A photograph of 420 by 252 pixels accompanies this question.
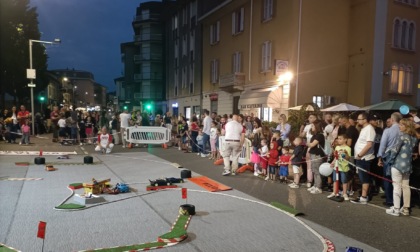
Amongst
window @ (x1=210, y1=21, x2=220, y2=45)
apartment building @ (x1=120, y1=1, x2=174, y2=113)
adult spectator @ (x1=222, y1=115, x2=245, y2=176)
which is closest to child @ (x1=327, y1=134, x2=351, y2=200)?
adult spectator @ (x1=222, y1=115, x2=245, y2=176)

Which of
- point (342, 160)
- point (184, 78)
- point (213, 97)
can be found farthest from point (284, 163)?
point (184, 78)

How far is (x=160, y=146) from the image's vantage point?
Result: 64.2 ft

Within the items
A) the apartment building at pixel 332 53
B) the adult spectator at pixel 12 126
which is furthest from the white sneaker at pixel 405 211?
the adult spectator at pixel 12 126

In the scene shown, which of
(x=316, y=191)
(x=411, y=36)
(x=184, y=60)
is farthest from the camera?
(x=184, y=60)

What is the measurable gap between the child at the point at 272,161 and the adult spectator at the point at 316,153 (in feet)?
4.79

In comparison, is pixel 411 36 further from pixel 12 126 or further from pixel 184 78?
pixel 12 126

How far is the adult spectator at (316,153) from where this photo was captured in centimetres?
860

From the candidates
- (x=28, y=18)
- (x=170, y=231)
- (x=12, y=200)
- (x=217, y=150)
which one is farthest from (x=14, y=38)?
(x=170, y=231)

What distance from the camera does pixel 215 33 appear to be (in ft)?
101

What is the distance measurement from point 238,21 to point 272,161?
1891cm

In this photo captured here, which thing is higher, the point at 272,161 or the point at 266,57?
the point at 266,57

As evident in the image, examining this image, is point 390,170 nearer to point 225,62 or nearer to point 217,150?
point 217,150

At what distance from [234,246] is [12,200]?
5201 mm

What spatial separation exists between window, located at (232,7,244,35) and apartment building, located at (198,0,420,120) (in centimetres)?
218
